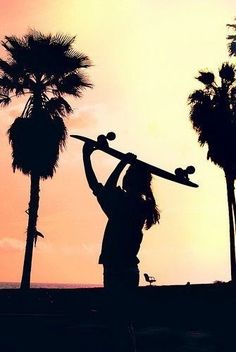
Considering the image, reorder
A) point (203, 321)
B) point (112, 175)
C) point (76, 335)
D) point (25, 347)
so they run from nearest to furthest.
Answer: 1. point (112, 175)
2. point (25, 347)
3. point (76, 335)
4. point (203, 321)

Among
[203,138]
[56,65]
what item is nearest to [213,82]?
[203,138]

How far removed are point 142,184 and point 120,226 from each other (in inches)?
17.0

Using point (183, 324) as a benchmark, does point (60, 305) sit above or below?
above

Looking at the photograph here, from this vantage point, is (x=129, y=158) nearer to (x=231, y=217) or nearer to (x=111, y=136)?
(x=111, y=136)

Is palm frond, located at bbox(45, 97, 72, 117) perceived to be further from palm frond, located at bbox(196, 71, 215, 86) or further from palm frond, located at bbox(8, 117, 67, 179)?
palm frond, located at bbox(196, 71, 215, 86)

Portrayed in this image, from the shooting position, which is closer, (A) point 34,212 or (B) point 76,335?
(B) point 76,335

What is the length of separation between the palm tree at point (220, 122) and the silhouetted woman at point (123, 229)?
30081 mm

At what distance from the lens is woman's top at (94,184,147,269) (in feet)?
19.0

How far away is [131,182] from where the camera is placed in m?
6.00

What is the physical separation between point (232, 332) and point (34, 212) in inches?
812

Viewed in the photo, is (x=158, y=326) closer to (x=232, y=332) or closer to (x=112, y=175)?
(x=232, y=332)

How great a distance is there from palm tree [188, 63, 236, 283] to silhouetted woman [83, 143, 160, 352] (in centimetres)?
3008

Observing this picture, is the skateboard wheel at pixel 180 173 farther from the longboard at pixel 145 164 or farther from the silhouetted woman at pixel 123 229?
the silhouetted woman at pixel 123 229

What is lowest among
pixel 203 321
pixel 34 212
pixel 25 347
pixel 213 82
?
pixel 25 347
